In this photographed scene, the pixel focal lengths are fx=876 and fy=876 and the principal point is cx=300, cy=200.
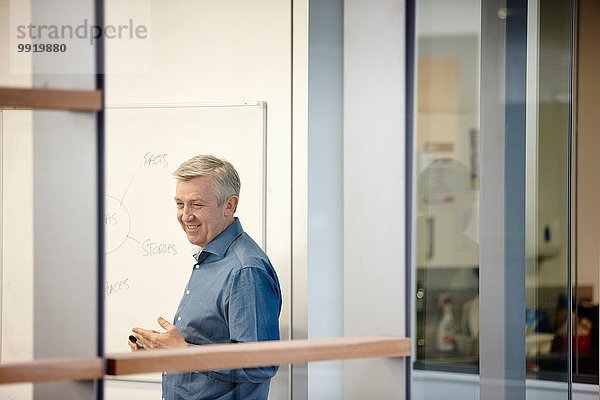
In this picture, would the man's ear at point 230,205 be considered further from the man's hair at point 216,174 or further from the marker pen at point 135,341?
the marker pen at point 135,341

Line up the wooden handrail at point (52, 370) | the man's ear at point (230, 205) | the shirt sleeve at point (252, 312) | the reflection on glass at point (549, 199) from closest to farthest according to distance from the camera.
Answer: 1. the wooden handrail at point (52, 370)
2. the reflection on glass at point (549, 199)
3. the shirt sleeve at point (252, 312)
4. the man's ear at point (230, 205)

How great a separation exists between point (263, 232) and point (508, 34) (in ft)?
3.87

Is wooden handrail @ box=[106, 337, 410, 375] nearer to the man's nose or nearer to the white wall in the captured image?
the white wall

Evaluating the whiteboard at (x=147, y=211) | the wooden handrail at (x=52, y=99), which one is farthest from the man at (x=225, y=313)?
the wooden handrail at (x=52, y=99)

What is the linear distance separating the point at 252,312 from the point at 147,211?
0.89 metres

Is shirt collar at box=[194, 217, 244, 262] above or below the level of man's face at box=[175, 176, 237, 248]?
below

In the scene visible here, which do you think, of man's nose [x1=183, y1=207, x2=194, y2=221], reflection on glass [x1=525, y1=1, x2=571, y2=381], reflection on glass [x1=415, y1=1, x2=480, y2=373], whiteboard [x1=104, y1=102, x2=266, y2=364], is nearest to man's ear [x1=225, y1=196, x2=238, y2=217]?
man's nose [x1=183, y1=207, x2=194, y2=221]

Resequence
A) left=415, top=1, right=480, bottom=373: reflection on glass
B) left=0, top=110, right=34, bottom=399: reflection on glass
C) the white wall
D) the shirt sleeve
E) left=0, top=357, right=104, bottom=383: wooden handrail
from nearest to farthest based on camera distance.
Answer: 1. left=0, top=357, right=104, bottom=383: wooden handrail
2. the white wall
3. left=415, top=1, right=480, bottom=373: reflection on glass
4. the shirt sleeve
5. left=0, top=110, right=34, bottom=399: reflection on glass

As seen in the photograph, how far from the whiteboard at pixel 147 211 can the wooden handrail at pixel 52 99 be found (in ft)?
5.57

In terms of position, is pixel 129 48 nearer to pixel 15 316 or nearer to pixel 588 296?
pixel 15 316

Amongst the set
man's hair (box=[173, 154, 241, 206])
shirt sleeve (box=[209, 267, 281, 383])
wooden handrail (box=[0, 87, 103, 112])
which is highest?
wooden handrail (box=[0, 87, 103, 112])

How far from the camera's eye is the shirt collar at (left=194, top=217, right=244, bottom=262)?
2.55 meters

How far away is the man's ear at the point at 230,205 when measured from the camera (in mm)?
2676

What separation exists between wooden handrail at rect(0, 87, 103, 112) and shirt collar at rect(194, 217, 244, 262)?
4.04 ft
